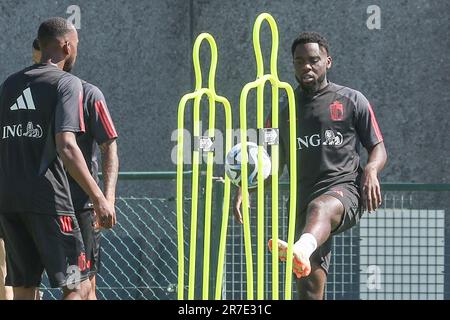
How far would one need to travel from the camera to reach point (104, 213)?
6.82 m

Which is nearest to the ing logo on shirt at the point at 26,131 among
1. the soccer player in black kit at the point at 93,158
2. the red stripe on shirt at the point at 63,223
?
the soccer player in black kit at the point at 93,158

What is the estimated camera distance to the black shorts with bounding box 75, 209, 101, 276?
285 inches

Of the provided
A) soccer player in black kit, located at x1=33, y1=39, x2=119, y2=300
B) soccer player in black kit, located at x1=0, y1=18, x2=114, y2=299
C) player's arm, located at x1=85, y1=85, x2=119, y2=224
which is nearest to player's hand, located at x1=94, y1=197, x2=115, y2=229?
soccer player in black kit, located at x1=0, y1=18, x2=114, y2=299

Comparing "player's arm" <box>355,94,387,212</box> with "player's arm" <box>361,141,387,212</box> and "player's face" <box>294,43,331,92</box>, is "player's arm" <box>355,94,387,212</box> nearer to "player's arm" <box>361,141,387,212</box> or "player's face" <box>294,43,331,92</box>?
"player's arm" <box>361,141,387,212</box>

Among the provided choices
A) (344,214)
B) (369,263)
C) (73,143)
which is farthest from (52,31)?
(369,263)

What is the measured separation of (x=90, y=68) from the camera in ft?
37.3

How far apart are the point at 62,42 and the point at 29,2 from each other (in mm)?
4369

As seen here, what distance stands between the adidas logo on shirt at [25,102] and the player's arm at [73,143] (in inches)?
7.0

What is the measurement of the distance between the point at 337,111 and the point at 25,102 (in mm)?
2129

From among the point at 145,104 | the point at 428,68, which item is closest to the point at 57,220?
the point at 145,104

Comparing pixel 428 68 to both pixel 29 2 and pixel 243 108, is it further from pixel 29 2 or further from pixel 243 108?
pixel 243 108

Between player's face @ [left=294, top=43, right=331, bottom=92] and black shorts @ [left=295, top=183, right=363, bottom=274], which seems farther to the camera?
player's face @ [left=294, top=43, right=331, bottom=92]

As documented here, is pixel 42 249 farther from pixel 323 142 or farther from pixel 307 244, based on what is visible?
pixel 323 142

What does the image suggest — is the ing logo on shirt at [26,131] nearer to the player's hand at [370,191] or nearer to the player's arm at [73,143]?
the player's arm at [73,143]
